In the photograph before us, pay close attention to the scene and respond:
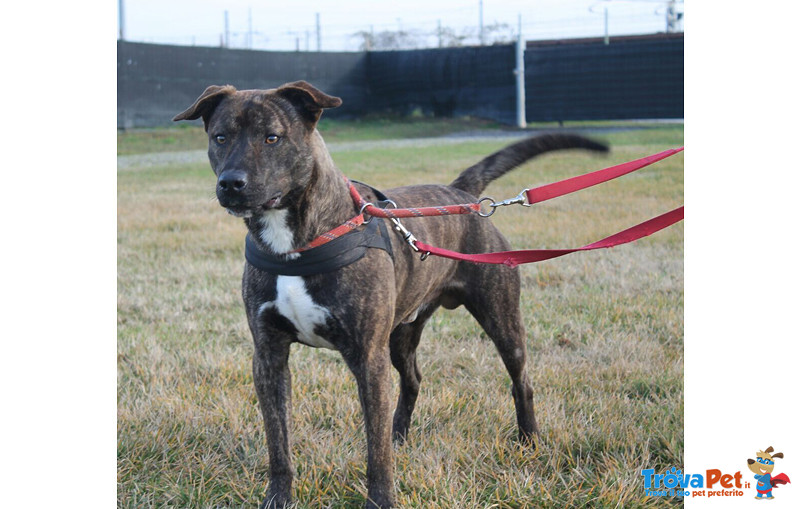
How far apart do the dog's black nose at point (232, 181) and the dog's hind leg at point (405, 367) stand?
1.38 metres

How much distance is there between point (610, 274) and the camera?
6.54 meters

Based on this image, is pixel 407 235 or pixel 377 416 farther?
pixel 407 235

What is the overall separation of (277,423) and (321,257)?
29.4 inches

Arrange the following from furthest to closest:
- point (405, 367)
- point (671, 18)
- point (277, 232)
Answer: point (671, 18) < point (405, 367) < point (277, 232)

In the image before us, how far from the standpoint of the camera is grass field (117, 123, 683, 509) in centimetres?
317

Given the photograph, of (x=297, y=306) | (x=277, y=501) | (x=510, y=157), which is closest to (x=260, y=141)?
(x=297, y=306)

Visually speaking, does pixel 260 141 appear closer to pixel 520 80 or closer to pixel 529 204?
pixel 529 204

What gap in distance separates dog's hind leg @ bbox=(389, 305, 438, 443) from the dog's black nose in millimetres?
1376

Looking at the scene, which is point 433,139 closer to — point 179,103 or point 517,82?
point 517,82

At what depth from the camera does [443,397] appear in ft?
12.9

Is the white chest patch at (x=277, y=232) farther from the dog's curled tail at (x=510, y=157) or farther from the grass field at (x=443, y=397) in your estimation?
the dog's curled tail at (x=510, y=157)

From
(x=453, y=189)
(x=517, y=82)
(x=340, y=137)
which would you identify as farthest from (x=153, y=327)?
(x=517, y=82)
